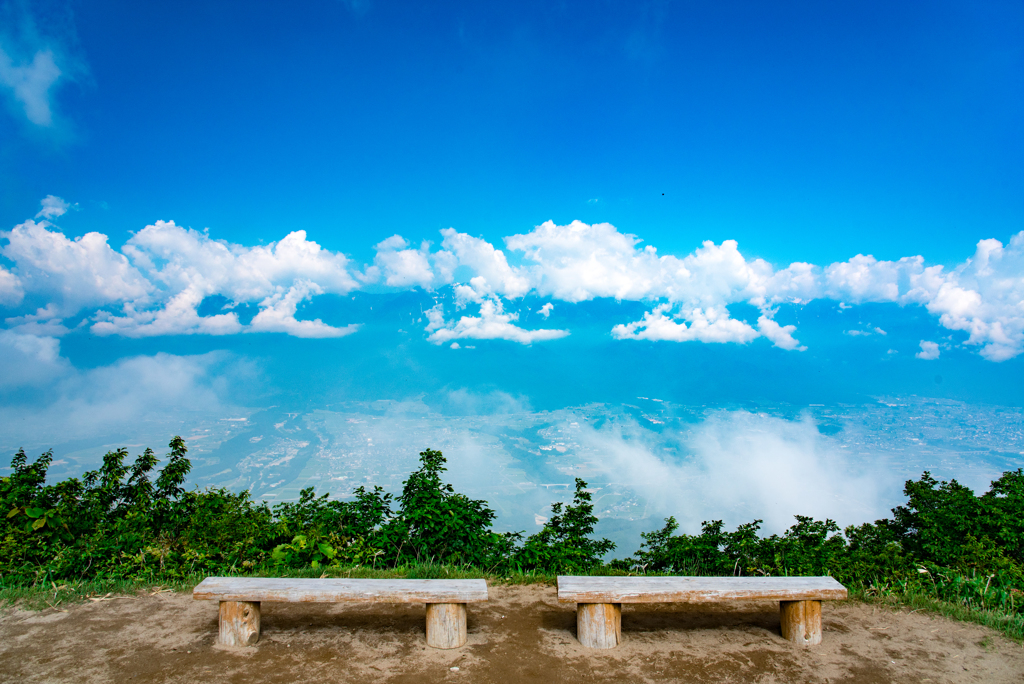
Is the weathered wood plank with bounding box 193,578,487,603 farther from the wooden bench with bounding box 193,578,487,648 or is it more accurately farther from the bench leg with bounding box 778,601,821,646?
the bench leg with bounding box 778,601,821,646

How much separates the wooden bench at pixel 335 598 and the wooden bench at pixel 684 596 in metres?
0.72

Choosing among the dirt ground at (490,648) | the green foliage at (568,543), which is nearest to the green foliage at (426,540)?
the green foliage at (568,543)

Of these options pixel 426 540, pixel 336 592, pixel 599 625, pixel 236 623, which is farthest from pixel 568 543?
pixel 236 623

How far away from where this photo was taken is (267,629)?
370 cm

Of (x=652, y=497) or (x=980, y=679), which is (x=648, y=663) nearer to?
(x=980, y=679)

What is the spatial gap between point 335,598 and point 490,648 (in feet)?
3.63

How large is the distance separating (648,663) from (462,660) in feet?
3.97

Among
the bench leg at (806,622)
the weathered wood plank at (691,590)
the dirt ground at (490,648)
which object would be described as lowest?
the dirt ground at (490,648)

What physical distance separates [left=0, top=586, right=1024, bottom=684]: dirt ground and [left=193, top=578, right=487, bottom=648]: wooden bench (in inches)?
4.0

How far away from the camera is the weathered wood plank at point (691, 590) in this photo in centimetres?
338

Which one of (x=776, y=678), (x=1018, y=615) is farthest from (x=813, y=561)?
(x=776, y=678)

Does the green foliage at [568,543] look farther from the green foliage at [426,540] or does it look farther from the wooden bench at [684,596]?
the wooden bench at [684,596]

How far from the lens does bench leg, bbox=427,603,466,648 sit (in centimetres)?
342

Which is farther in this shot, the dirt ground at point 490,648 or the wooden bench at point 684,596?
the wooden bench at point 684,596
